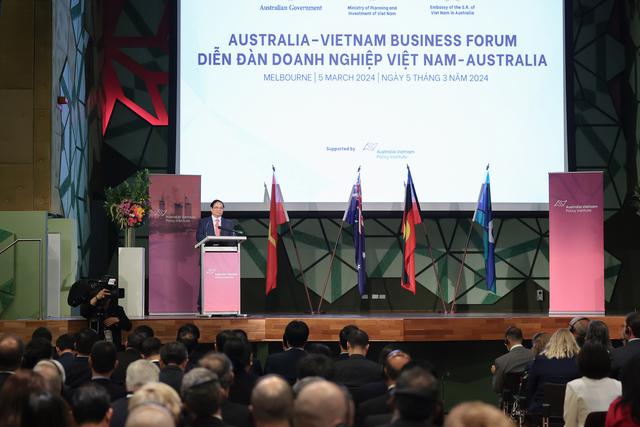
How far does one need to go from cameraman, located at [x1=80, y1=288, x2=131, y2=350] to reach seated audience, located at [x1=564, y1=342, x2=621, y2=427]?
561cm

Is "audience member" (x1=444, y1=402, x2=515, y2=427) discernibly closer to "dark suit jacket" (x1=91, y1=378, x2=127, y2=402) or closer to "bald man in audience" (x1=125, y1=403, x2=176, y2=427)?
"bald man in audience" (x1=125, y1=403, x2=176, y2=427)

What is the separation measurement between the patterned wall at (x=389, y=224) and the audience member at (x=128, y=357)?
20.2ft

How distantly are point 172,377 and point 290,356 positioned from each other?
64.1 inches

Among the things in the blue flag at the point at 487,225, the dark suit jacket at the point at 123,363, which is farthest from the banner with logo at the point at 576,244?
the dark suit jacket at the point at 123,363

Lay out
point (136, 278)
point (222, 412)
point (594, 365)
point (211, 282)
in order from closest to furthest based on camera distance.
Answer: point (222, 412)
point (594, 365)
point (211, 282)
point (136, 278)

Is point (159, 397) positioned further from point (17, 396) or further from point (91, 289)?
point (91, 289)

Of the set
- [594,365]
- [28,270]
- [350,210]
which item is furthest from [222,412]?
[350,210]

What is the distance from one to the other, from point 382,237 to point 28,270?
5.03 meters

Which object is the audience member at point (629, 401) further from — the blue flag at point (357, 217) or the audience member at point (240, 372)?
the blue flag at point (357, 217)

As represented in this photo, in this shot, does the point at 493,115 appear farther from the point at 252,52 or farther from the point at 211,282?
the point at 211,282

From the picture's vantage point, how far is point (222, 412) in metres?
4.48

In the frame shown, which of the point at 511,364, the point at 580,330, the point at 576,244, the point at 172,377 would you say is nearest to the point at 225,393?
the point at 172,377

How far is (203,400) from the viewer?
12.5 ft

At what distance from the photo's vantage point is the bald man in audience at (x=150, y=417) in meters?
3.04
